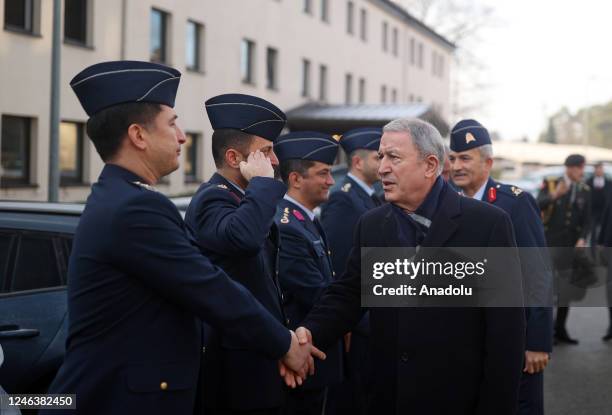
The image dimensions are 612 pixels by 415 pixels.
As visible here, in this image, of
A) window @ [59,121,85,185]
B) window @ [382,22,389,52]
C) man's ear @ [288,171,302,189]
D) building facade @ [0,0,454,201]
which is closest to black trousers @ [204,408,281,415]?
man's ear @ [288,171,302,189]

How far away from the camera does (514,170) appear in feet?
233

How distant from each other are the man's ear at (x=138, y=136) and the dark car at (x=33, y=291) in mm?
1931

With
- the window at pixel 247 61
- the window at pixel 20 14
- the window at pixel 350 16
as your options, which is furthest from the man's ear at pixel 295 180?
the window at pixel 350 16

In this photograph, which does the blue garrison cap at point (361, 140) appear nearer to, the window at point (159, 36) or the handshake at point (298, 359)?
the handshake at point (298, 359)

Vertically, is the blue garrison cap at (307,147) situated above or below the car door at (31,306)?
above

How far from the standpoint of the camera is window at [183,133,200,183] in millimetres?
26266

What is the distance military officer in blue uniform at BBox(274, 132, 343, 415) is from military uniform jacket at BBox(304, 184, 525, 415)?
3.05ft

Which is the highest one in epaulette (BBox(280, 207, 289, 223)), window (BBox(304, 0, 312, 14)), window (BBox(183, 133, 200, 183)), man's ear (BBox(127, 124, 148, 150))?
window (BBox(304, 0, 312, 14))

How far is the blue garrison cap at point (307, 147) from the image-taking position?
5.21 metres

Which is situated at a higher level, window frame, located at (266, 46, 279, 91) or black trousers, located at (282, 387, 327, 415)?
window frame, located at (266, 46, 279, 91)

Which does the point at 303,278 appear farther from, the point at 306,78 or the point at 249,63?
the point at 306,78

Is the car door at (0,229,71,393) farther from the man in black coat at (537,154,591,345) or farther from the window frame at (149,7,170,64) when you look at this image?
the window frame at (149,7,170,64)

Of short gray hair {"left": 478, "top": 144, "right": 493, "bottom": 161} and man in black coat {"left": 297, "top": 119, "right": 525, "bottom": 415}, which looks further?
short gray hair {"left": 478, "top": 144, "right": 493, "bottom": 161}

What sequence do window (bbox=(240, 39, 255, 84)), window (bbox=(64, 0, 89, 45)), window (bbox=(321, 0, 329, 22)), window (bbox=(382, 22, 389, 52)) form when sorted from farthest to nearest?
window (bbox=(382, 22, 389, 52)), window (bbox=(321, 0, 329, 22)), window (bbox=(240, 39, 255, 84)), window (bbox=(64, 0, 89, 45))
